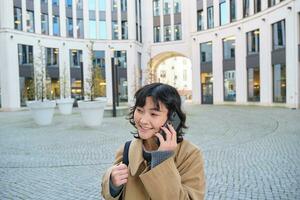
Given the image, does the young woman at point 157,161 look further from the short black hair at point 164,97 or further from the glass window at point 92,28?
the glass window at point 92,28

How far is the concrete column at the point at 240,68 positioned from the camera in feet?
117

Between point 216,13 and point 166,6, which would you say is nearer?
point 216,13

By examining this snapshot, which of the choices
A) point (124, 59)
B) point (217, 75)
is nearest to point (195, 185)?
point (217, 75)

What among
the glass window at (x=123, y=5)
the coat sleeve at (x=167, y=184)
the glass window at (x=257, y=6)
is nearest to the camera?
the coat sleeve at (x=167, y=184)

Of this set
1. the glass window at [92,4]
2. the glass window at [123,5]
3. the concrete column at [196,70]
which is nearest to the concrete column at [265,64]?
the concrete column at [196,70]

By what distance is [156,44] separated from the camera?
50312mm

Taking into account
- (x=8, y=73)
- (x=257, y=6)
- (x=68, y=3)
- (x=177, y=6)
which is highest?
(x=177, y=6)

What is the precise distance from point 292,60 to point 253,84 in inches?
279

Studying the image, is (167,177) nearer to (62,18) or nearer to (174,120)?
(174,120)

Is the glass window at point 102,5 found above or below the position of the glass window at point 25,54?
above

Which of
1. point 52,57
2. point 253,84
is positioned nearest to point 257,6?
point 253,84

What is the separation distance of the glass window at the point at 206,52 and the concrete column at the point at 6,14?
71.8 ft

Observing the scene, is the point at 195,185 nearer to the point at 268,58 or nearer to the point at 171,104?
the point at 171,104

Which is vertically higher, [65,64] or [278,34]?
[278,34]
